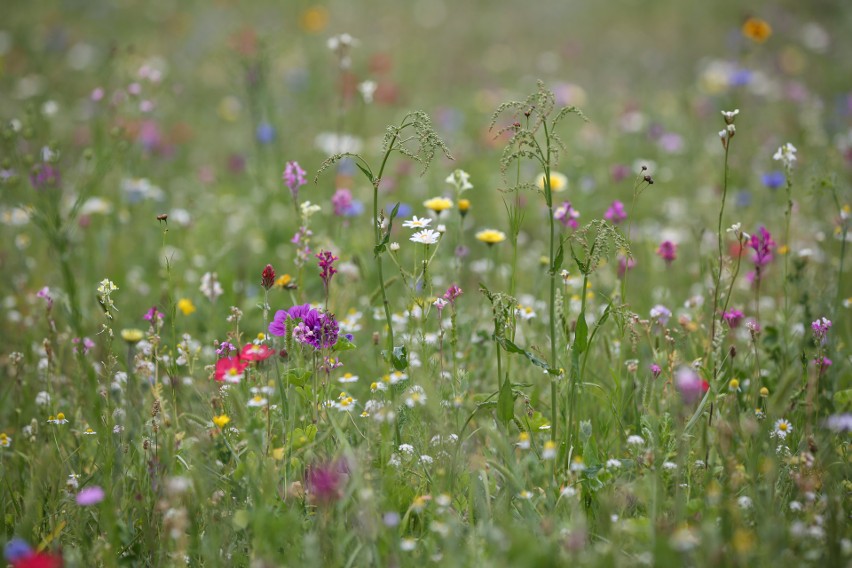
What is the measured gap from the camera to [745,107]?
19.8ft

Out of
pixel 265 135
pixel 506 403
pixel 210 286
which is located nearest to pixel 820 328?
pixel 506 403

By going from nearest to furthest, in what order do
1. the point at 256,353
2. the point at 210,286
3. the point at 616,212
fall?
the point at 256,353, the point at 616,212, the point at 210,286

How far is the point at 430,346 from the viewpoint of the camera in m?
2.43

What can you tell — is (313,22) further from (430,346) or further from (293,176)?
(430,346)

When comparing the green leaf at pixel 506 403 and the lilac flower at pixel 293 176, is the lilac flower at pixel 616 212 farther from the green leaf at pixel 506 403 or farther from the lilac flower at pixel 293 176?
the lilac flower at pixel 293 176

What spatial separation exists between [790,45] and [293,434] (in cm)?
789

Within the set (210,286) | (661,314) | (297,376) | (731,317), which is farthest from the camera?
(210,286)

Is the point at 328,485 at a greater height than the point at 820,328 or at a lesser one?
lesser

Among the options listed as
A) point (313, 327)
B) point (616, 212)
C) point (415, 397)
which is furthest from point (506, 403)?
point (616, 212)

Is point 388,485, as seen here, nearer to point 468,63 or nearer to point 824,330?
point 824,330

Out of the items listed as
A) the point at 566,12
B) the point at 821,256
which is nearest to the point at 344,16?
the point at 566,12

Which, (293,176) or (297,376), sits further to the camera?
(293,176)

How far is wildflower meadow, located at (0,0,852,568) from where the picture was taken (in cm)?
167

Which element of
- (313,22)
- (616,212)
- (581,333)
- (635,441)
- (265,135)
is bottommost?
(635,441)
